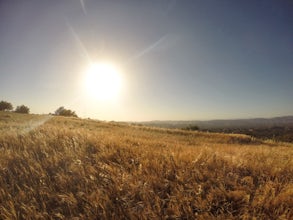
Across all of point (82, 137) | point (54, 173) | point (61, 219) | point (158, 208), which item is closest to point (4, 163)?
→ point (54, 173)

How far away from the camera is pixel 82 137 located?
270 inches

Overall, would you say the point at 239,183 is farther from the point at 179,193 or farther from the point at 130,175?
the point at 130,175

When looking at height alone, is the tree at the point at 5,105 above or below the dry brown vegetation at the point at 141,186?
above

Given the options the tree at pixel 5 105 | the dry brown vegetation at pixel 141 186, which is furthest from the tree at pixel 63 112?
the dry brown vegetation at pixel 141 186

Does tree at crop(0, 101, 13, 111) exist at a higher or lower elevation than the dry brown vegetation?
higher

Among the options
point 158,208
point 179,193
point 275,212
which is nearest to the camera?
point 275,212

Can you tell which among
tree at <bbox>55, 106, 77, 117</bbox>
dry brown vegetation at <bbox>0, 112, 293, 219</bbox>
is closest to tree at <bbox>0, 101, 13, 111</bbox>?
tree at <bbox>55, 106, 77, 117</bbox>

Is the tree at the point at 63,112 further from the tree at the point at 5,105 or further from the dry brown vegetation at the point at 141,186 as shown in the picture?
the dry brown vegetation at the point at 141,186

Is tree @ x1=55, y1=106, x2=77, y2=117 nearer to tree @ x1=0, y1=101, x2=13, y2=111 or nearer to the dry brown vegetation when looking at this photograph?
tree @ x1=0, y1=101, x2=13, y2=111

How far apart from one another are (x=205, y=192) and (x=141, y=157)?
168 cm

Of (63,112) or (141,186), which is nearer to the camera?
(141,186)

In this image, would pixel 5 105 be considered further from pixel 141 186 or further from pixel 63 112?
pixel 141 186

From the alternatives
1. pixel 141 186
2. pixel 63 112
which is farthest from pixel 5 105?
pixel 141 186

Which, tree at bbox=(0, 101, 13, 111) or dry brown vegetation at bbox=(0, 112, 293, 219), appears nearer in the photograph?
dry brown vegetation at bbox=(0, 112, 293, 219)
